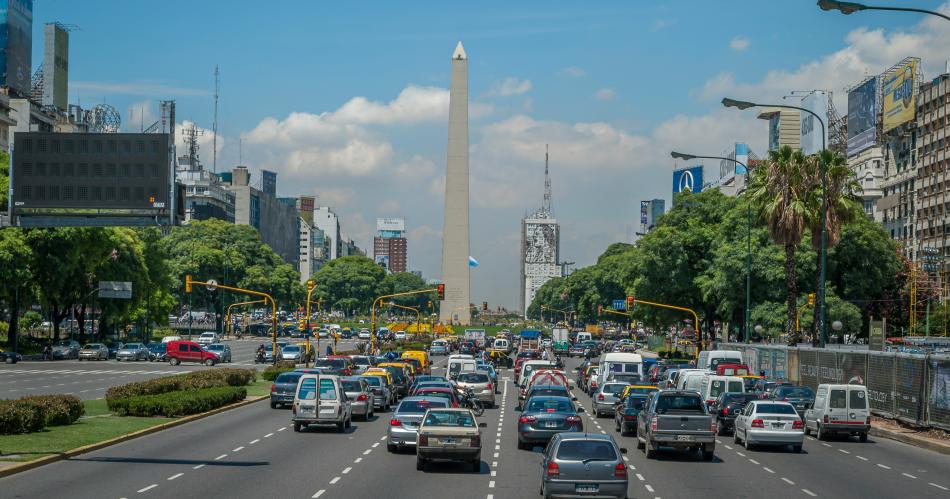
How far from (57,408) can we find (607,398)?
19.3 meters

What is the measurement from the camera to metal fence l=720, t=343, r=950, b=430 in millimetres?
34000

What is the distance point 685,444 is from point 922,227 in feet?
309

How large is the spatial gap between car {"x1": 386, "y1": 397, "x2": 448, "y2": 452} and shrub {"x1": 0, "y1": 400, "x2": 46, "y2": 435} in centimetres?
879

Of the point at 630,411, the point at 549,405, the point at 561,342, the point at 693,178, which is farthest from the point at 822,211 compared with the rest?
the point at 693,178

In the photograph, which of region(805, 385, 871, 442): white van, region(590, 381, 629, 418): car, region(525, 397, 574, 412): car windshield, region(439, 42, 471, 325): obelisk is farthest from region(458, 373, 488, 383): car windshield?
region(439, 42, 471, 325): obelisk

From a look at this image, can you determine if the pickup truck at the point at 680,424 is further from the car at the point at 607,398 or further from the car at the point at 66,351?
the car at the point at 66,351

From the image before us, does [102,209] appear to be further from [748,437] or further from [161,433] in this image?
[748,437]

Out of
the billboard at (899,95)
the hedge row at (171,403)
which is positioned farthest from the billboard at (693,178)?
the hedge row at (171,403)

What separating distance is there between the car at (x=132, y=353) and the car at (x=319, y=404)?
52.4m

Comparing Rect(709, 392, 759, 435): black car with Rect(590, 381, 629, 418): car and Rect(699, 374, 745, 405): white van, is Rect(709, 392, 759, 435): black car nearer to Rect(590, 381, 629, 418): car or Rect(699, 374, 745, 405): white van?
Rect(699, 374, 745, 405): white van

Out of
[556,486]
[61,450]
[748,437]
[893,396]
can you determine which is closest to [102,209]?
[61,450]

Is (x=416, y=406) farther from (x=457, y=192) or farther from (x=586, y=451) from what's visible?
(x=457, y=192)

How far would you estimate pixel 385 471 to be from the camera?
75.9 feet

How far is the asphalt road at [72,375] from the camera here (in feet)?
150
